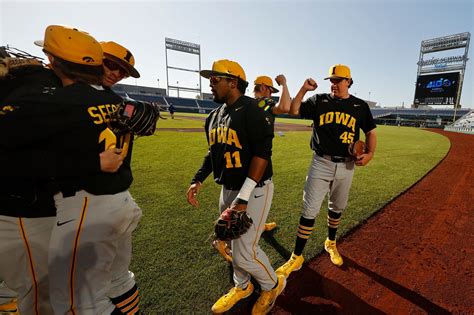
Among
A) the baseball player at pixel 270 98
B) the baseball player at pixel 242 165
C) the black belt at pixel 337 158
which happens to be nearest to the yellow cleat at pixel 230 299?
the baseball player at pixel 242 165

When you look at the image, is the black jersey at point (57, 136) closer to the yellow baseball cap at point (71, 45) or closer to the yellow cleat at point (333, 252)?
the yellow baseball cap at point (71, 45)

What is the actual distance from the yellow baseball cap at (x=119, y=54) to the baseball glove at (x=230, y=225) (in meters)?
1.72

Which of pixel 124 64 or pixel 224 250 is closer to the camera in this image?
pixel 124 64

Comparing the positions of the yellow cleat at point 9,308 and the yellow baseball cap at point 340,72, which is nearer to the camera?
the yellow cleat at point 9,308

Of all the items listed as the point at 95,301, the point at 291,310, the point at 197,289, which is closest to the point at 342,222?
the point at 291,310

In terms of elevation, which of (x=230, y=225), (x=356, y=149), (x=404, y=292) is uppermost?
(x=356, y=149)

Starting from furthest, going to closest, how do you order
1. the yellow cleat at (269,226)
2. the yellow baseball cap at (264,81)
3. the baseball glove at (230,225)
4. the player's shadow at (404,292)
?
1. the yellow baseball cap at (264,81)
2. the yellow cleat at (269,226)
3. the player's shadow at (404,292)
4. the baseball glove at (230,225)

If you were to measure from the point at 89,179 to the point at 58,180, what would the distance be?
16cm

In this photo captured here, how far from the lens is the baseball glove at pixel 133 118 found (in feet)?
4.82

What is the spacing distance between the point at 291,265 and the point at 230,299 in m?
0.94

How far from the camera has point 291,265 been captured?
9.36ft

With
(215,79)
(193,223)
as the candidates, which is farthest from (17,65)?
(193,223)

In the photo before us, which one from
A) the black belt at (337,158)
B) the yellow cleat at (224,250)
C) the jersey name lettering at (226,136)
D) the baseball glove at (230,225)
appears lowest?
the yellow cleat at (224,250)

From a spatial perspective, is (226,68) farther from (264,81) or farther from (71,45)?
(264,81)
